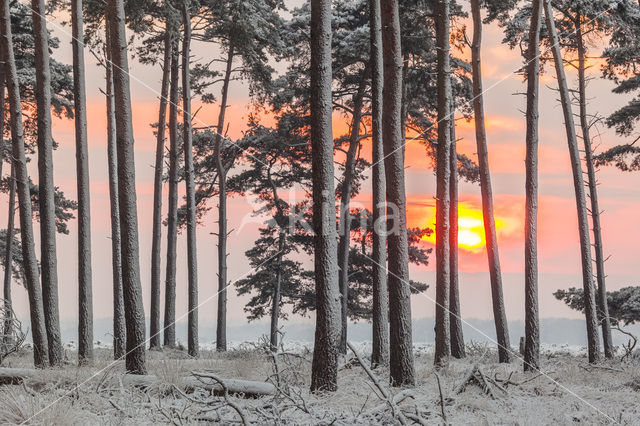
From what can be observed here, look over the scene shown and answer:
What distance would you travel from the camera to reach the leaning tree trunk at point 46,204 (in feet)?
42.4

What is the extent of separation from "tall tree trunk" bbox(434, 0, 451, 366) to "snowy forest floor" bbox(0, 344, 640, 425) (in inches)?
84.0

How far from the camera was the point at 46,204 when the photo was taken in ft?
42.4

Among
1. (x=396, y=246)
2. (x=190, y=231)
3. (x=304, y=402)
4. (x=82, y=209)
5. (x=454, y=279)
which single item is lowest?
(x=304, y=402)

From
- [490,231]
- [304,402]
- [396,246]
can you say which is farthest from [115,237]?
[304,402]

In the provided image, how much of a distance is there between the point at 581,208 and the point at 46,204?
12.8 m

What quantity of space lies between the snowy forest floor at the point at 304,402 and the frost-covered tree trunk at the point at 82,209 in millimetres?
4344

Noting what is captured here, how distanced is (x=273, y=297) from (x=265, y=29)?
10231 mm

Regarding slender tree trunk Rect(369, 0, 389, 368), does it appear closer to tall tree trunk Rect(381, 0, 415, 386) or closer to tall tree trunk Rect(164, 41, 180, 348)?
tall tree trunk Rect(381, 0, 415, 386)

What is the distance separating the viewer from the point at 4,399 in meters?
7.05

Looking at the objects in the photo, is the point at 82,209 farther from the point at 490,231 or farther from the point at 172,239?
the point at 490,231

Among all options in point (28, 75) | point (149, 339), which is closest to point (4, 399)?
point (149, 339)

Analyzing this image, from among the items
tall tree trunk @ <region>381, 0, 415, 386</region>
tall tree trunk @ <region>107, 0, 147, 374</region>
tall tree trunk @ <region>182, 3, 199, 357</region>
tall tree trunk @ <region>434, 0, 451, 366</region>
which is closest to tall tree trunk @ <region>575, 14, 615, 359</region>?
tall tree trunk @ <region>434, 0, 451, 366</region>

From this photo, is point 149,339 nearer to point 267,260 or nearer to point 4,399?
point 267,260

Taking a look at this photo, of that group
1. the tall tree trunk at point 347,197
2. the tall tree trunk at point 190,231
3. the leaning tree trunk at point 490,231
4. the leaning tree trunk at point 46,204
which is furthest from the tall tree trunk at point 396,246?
the tall tree trunk at point 190,231
